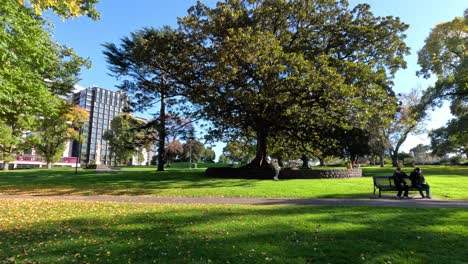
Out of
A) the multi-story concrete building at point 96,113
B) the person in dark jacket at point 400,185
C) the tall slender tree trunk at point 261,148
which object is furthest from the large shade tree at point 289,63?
the multi-story concrete building at point 96,113

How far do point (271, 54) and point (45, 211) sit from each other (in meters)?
14.2

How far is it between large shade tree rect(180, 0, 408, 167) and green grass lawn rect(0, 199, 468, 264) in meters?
11.6

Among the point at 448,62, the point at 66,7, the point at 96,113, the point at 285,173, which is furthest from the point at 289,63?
the point at 96,113

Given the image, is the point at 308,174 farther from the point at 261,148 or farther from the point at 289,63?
the point at 289,63

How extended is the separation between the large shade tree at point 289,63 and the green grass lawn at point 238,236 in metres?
11.6

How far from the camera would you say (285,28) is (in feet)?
82.3

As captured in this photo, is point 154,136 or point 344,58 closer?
point 344,58

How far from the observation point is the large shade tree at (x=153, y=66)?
2441cm

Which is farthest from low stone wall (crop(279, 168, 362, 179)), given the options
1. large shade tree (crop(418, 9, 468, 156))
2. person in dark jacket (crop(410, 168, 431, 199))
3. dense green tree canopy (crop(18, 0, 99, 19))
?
large shade tree (crop(418, 9, 468, 156))

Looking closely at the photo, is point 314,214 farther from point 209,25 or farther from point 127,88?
point 127,88

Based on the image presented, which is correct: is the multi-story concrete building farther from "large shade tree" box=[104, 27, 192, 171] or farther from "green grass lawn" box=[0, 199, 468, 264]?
"green grass lawn" box=[0, 199, 468, 264]

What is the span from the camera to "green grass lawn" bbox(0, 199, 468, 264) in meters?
5.64

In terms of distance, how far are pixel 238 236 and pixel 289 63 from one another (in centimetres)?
1492

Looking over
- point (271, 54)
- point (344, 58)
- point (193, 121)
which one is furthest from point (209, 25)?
point (344, 58)
